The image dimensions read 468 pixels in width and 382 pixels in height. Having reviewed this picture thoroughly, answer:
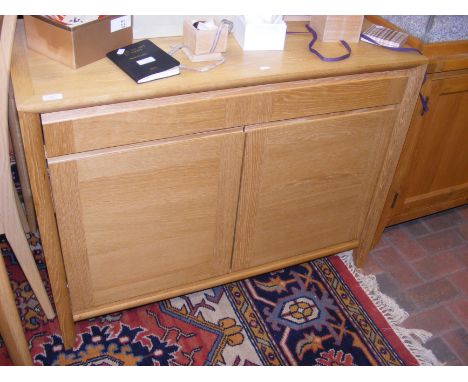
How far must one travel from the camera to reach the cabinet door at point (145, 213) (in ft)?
4.59

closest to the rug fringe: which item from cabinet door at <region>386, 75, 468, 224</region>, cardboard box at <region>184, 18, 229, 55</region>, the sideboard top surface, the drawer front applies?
cabinet door at <region>386, 75, 468, 224</region>

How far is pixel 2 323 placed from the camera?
57.6 inches

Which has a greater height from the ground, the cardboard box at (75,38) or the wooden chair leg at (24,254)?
the cardboard box at (75,38)

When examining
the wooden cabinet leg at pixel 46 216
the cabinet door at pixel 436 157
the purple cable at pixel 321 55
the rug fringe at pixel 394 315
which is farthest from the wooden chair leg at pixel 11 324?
the cabinet door at pixel 436 157

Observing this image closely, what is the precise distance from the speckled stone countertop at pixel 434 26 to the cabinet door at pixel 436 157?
149 millimetres

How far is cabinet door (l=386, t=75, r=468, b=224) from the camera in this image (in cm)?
191

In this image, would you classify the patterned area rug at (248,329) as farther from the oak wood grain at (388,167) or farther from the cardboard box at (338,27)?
the cardboard box at (338,27)

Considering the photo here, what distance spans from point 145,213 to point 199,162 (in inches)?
8.7

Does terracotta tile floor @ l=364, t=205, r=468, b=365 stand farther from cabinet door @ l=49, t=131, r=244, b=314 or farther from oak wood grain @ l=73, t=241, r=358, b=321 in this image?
cabinet door @ l=49, t=131, r=244, b=314
